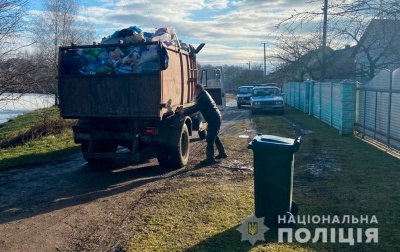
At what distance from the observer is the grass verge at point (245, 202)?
441 cm

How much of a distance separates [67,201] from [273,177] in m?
3.48

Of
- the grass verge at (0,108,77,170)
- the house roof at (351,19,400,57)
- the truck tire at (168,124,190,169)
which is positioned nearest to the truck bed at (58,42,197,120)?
the truck tire at (168,124,190,169)

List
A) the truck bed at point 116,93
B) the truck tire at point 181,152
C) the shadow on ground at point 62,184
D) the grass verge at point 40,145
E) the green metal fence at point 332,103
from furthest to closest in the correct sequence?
1. the green metal fence at point 332,103
2. the grass verge at point 40,145
3. the truck tire at point 181,152
4. the truck bed at point 116,93
5. the shadow on ground at point 62,184

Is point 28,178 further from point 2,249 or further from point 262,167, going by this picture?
point 262,167

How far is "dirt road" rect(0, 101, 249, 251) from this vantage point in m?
4.73

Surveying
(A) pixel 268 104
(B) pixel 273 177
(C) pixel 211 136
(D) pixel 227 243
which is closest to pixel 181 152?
(C) pixel 211 136

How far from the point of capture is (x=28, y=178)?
7.75 m

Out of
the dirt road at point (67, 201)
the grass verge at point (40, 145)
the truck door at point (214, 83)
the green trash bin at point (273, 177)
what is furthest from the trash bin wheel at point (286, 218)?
the truck door at point (214, 83)

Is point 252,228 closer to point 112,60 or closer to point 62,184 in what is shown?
point 62,184

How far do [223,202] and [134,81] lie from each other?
→ 3.05 metres

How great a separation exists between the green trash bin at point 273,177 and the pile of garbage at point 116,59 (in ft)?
11.0

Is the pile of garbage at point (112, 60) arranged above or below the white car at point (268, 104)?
above

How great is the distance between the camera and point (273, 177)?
477 centimetres

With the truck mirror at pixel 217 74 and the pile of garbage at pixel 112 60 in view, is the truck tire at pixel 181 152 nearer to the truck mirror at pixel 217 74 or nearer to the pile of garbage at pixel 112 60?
the pile of garbage at pixel 112 60
